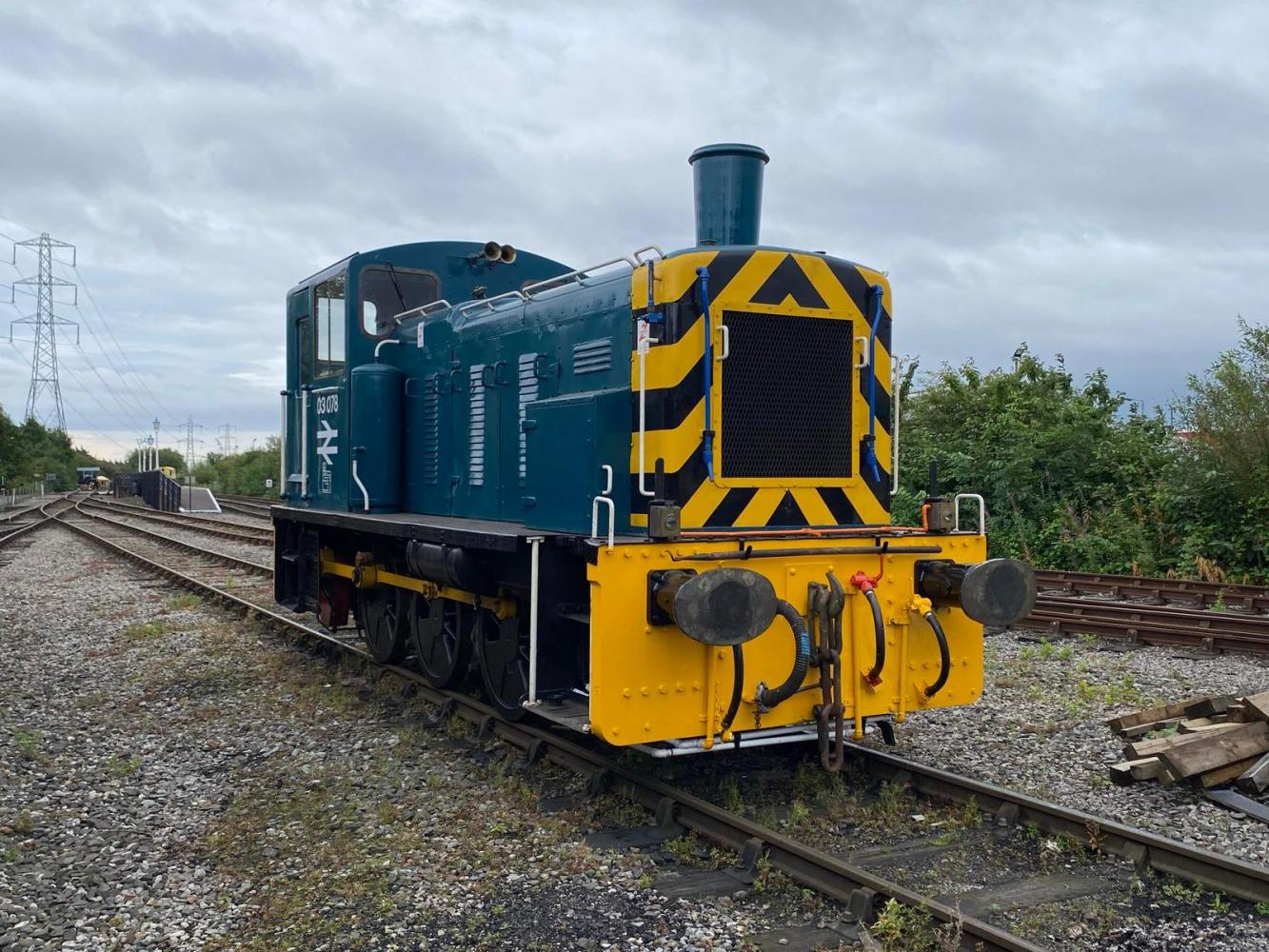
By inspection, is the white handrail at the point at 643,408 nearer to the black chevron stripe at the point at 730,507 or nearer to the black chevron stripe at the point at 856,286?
the black chevron stripe at the point at 730,507

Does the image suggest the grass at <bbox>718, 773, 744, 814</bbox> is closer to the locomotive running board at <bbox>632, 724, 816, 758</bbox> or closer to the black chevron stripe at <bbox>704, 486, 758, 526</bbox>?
the locomotive running board at <bbox>632, 724, 816, 758</bbox>

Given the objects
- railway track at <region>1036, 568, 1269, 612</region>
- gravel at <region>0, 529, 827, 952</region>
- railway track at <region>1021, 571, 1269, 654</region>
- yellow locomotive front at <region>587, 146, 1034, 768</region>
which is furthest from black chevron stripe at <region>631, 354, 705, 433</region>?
railway track at <region>1036, 568, 1269, 612</region>

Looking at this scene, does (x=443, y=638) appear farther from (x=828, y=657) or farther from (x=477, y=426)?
(x=828, y=657)

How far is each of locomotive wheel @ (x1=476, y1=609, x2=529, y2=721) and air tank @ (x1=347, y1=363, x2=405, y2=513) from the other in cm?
188

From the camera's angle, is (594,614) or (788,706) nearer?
(594,614)

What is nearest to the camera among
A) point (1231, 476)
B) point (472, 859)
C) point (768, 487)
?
point (472, 859)

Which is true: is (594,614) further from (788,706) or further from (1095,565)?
(1095,565)

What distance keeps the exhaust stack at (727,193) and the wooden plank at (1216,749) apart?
3.31 metres

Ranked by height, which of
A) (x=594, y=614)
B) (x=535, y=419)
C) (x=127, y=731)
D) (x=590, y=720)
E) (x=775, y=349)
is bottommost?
(x=127, y=731)

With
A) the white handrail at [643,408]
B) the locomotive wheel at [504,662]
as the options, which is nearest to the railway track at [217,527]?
the locomotive wheel at [504,662]

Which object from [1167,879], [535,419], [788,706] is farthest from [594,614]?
[1167,879]

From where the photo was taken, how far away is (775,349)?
533cm

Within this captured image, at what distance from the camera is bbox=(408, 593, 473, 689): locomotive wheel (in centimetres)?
657

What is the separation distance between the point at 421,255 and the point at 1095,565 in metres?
10.6
